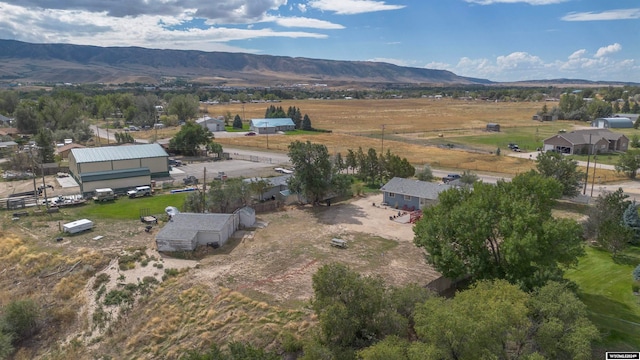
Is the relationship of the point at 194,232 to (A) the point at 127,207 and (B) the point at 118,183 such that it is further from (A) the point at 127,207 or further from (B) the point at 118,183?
(B) the point at 118,183

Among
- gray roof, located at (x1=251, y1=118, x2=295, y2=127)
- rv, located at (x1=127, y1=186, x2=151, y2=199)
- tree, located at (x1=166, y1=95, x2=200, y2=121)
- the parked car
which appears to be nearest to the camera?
rv, located at (x1=127, y1=186, x2=151, y2=199)

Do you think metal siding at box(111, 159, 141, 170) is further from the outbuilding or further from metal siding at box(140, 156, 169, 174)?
the outbuilding

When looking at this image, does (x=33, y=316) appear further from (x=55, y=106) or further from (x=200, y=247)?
(x=55, y=106)

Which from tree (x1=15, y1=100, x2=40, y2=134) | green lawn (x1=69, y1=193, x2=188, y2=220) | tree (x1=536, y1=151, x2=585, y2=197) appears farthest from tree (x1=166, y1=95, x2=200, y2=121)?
tree (x1=536, y1=151, x2=585, y2=197)

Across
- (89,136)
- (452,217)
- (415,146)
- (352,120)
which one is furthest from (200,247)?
(352,120)

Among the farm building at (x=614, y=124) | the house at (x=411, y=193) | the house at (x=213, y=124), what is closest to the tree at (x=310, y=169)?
the house at (x=411, y=193)
